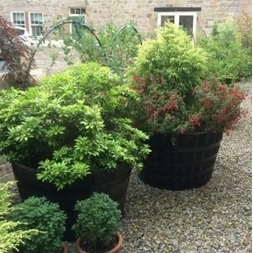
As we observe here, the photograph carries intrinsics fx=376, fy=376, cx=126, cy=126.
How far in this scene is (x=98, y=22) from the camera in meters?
12.7

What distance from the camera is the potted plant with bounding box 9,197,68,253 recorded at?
7.25ft

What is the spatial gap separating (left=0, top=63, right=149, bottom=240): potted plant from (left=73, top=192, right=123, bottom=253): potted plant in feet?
0.57

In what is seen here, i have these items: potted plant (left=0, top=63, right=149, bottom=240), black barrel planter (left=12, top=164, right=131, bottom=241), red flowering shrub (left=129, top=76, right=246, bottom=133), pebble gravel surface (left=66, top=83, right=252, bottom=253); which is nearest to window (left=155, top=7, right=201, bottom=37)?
pebble gravel surface (left=66, top=83, right=252, bottom=253)

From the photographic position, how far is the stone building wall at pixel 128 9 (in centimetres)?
1156

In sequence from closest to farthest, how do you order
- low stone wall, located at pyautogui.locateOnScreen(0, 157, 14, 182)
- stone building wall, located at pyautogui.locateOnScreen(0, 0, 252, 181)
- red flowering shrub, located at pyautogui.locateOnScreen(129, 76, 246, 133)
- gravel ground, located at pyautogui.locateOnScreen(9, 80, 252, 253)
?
1. gravel ground, located at pyautogui.locateOnScreen(9, 80, 252, 253)
2. red flowering shrub, located at pyautogui.locateOnScreen(129, 76, 246, 133)
3. low stone wall, located at pyautogui.locateOnScreen(0, 157, 14, 182)
4. stone building wall, located at pyautogui.locateOnScreen(0, 0, 252, 181)

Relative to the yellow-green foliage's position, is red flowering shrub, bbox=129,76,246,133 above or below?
below

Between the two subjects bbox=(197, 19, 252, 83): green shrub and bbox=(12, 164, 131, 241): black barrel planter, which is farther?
bbox=(197, 19, 252, 83): green shrub

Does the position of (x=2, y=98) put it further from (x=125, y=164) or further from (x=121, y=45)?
(x=121, y=45)

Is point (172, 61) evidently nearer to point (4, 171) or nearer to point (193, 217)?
point (193, 217)

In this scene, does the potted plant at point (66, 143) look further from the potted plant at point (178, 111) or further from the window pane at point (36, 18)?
the window pane at point (36, 18)

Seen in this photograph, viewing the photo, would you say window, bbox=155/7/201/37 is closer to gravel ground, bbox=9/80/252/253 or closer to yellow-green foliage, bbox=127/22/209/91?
yellow-green foliage, bbox=127/22/209/91

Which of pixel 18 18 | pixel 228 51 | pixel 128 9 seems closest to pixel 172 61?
pixel 228 51

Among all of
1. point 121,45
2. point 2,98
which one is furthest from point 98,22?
point 2,98

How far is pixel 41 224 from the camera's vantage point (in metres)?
2.24
